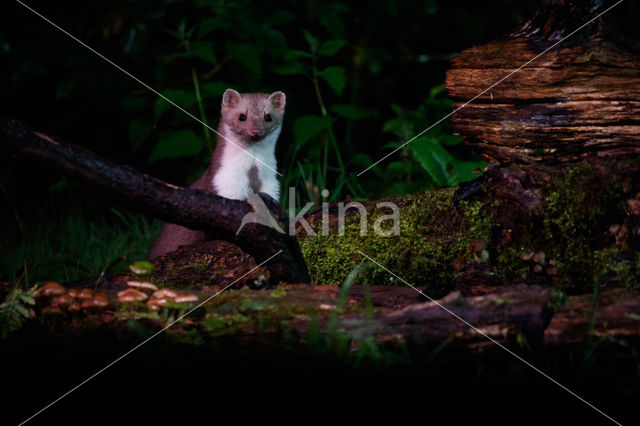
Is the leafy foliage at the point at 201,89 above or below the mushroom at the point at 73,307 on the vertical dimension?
above

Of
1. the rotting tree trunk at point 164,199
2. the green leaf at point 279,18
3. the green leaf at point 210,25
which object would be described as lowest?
the rotting tree trunk at point 164,199

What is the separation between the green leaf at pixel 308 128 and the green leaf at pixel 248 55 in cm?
65

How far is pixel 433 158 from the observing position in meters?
5.20

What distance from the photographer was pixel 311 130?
19.9 feet

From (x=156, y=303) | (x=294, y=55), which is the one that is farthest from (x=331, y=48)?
(x=156, y=303)

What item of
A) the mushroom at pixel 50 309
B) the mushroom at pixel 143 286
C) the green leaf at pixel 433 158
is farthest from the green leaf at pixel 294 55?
the mushroom at pixel 50 309

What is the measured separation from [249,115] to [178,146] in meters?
0.92

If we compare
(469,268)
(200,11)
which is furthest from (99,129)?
(469,268)

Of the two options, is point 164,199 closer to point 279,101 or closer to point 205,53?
point 279,101

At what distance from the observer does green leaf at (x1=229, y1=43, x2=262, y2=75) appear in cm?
575

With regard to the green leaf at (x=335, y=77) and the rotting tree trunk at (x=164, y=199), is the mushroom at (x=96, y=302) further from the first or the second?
the green leaf at (x=335, y=77)

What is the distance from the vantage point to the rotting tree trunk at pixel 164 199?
282 centimetres

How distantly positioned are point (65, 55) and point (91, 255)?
1.96m

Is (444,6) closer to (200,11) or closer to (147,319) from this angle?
(200,11)
